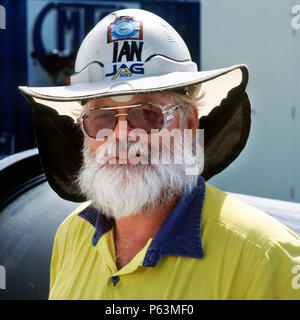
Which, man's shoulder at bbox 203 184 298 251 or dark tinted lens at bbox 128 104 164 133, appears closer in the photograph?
man's shoulder at bbox 203 184 298 251

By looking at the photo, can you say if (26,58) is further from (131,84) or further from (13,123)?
(131,84)

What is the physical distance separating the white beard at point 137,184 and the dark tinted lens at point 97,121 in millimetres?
69

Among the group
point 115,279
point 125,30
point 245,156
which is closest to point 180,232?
point 115,279

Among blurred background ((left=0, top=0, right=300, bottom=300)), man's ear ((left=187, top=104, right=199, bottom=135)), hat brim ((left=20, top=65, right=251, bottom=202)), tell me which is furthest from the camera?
blurred background ((left=0, top=0, right=300, bottom=300))

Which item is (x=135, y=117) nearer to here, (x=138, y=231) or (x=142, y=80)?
(x=142, y=80)

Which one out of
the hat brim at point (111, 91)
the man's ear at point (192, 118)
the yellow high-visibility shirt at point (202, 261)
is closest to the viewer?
the yellow high-visibility shirt at point (202, 261)

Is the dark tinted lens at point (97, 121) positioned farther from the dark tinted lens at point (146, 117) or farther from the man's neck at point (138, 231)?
the man's neck at point (138, 231)

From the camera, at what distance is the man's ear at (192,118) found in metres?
1.69

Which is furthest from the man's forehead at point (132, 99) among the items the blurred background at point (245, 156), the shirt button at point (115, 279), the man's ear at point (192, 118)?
the shirt button at point (115, 279)

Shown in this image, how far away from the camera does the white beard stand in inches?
59.8

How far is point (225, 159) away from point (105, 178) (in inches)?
24.1

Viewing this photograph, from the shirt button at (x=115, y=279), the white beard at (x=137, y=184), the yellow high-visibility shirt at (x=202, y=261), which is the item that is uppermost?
the white beard at (x=137, y=184)

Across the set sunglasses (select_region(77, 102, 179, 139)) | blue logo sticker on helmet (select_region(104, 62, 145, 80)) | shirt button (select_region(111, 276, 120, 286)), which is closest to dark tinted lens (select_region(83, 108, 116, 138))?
sunglasses (select_region(77, 102, 179, 139))

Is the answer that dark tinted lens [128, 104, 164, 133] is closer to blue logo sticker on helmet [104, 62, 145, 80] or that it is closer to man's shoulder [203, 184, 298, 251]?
blue logo sticker on helmet [104, 62, 145, 80]
